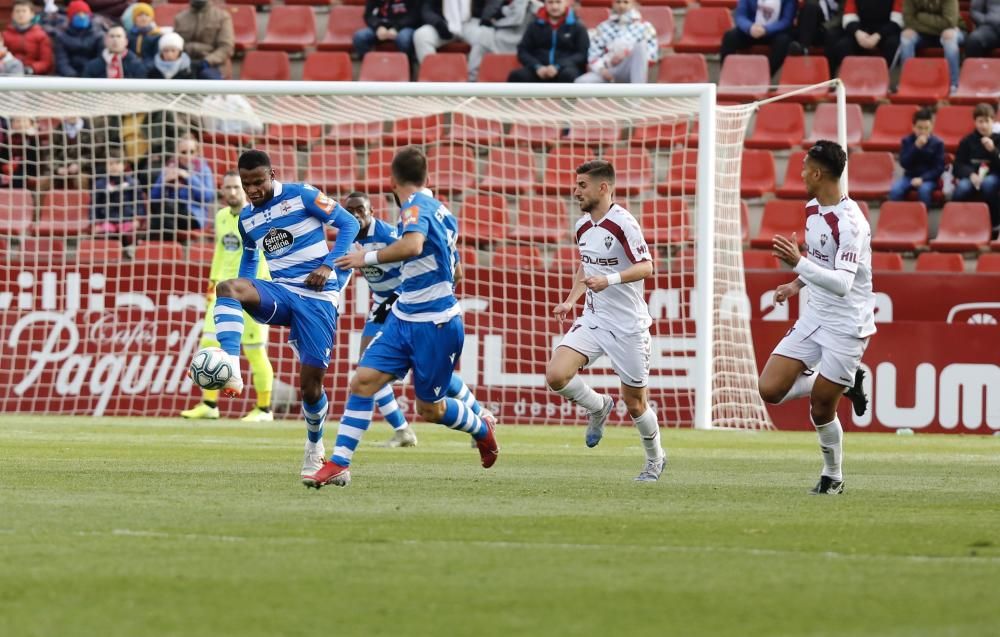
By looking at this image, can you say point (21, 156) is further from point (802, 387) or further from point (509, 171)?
point (802, 387)

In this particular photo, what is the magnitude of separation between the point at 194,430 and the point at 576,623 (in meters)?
10.9

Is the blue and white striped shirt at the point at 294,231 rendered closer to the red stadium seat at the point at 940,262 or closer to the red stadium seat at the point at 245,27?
the red stadium seat at the point at 940,262

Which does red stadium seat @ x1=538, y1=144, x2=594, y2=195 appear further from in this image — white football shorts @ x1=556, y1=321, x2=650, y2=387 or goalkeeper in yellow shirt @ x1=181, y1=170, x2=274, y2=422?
white football shorts @ x1=556, y1=321, x2=650, y2=387

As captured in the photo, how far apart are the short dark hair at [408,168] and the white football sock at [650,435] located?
221 centimetres

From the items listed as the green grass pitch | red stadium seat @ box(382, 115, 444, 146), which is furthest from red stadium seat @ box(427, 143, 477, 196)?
the green grass pitch

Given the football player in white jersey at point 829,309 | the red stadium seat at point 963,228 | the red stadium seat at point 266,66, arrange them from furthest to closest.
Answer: the red stadium seat at point 266,66 < the red stadium seat at point 963,228 < the football player in white jersey at point 829,309

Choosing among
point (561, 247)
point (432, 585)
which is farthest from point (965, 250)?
point (432, 585)

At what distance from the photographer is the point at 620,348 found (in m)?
10.5

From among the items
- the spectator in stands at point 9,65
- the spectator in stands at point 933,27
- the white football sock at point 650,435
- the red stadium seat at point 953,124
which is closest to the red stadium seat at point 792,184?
the red stadium seat at point 953,124

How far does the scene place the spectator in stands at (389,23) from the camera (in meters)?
22.0

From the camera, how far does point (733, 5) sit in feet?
75.3

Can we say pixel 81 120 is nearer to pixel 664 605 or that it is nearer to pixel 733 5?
pixel 733 5

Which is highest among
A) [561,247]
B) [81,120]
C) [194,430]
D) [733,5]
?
[733,5]

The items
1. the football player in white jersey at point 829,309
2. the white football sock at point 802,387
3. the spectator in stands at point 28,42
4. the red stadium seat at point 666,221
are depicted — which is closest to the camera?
the football player in white jersey at point 829,309
